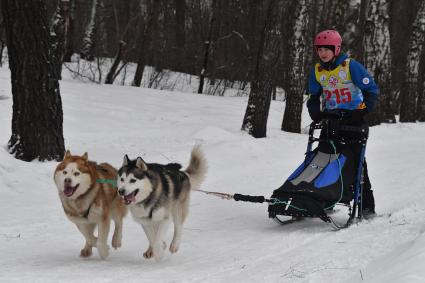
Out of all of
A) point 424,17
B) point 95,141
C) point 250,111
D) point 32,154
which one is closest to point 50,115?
point 32,154

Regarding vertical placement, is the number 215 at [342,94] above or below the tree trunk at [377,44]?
below

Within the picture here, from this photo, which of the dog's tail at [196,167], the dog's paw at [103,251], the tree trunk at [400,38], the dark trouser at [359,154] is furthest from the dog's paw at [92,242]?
the tree trunk at [400,38]

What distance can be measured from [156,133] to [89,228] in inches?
237

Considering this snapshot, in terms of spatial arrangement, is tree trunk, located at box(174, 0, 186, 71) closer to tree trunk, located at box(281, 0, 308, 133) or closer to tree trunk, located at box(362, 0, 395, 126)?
tree trunk, located at box(362, 0, 395, 126)

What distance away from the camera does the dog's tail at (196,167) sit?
5.07 meters

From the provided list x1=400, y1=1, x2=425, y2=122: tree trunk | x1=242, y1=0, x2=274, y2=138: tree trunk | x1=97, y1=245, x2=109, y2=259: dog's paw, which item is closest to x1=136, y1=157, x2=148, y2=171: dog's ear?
x1=97, y1=245, x2=109, y2=259: dog's paw

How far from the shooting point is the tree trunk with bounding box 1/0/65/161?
7.02 meters

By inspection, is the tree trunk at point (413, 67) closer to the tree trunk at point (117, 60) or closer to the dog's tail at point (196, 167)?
the tree trunk at point (117, 60)

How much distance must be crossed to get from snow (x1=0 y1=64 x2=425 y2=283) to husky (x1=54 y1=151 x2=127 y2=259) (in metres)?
0.22

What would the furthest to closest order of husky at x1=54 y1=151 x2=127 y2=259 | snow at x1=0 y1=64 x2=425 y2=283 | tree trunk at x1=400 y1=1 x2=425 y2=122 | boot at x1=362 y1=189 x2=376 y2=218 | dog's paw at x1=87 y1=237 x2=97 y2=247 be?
tree trunk at x1=400 y1=1 x2=425 y2=122
boot at x1=362 y1=189 x2=376 y2=218
dog's paw at x1=87 y1=237 x2=97 y2=247
husky at x1=54 y1=151 x2=127 y2=259
snow at x1=0 y1=64 x2=425 y2=283

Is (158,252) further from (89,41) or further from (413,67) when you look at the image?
(89,41)

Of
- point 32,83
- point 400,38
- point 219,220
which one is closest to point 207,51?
point 32,83

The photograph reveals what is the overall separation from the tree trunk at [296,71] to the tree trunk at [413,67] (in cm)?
647

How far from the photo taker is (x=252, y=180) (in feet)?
25.5
